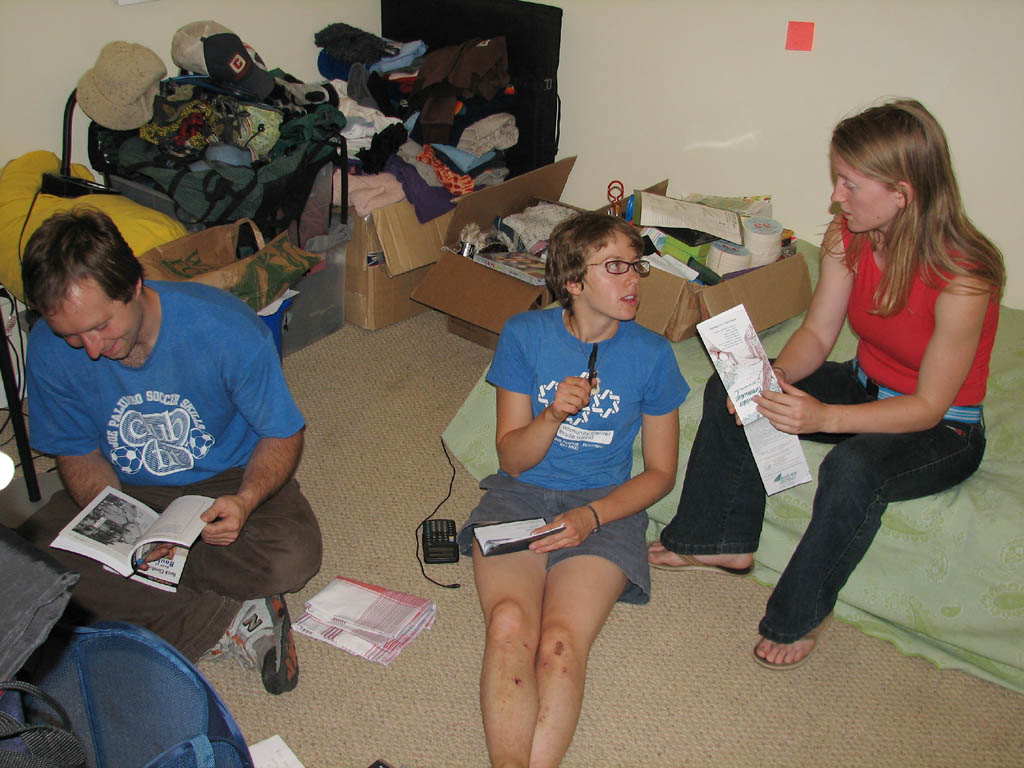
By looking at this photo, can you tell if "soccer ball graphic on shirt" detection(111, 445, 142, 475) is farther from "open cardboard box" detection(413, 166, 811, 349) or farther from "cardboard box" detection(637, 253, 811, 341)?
"cardboard box" detection(637, 253, 811, 341)

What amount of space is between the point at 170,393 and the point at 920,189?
61.8 inches

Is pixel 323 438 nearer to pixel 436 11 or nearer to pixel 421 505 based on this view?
pixel 421 505

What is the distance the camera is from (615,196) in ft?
11.1

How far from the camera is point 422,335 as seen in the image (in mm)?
3146

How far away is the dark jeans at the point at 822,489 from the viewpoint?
1743 mm

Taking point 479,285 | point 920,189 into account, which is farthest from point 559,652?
point 479,285

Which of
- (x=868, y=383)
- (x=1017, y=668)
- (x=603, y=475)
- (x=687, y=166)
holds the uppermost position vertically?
(x=687, y=166)

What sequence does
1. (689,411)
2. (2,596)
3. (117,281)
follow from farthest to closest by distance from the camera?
(689,411), (117,281), (2,596)

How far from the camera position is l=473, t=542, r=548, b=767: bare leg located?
1.52 m

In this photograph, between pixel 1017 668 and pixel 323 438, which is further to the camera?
pixel 323 438

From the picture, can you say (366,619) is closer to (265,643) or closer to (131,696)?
(265,643)

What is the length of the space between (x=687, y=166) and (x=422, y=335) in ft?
4.09

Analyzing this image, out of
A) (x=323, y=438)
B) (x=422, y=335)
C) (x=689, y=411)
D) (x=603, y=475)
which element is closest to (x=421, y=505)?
(x=323, y=438)

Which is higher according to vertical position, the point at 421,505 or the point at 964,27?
the point at 964,27
